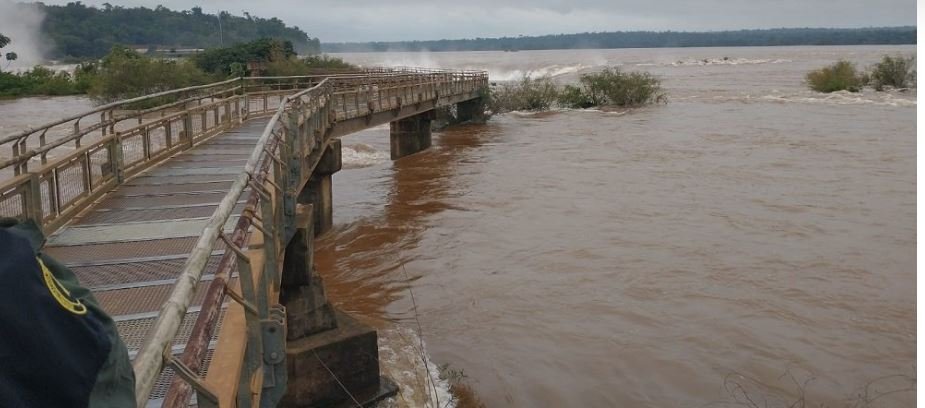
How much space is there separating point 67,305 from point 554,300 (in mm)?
11027

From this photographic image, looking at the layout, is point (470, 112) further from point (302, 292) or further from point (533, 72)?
point (533, 72)

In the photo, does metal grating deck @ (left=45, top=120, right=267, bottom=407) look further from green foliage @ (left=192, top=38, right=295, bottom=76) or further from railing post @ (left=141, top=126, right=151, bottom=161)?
green foliage @ (left=192, top=38, right=295, bottom=76)

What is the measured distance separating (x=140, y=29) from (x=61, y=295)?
152611 mm

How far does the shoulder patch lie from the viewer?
1.64 m

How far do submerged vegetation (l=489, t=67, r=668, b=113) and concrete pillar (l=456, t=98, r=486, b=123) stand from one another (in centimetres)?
399

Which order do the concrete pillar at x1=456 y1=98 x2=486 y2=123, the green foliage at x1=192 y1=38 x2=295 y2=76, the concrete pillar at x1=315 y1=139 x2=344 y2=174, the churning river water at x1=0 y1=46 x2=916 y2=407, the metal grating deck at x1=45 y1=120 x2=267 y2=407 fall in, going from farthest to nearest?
the green foliage at x1=192 y1=38 x2=295 y2=76 < the concrete pillar at x1=456 y1=98 x2=486 y2=123 < the concrete pillar at x1=315 y1=139 x2=344 y2=174 < the churning river water at x1=0 y1=46 x2=916 y2=407 < the metal grating deck at x1=45 y1=120 x2=267 y2=407

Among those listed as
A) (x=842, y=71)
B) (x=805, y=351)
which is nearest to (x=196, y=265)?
(x=805, y=351)

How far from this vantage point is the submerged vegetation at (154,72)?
43.8m

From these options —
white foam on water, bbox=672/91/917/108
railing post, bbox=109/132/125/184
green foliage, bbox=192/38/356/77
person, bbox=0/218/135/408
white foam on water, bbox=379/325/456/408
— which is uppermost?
green foliage, bbox=192/38/356/77

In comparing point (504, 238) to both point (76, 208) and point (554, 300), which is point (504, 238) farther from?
point (76, 208)

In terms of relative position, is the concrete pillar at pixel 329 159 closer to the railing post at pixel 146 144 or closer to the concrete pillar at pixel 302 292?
the railing post at pixel 146 144

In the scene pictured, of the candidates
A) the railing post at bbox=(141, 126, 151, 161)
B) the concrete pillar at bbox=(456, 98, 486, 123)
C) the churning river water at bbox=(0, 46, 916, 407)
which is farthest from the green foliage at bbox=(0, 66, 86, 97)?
the railing post at bbox=(141, 126, 151, 161)

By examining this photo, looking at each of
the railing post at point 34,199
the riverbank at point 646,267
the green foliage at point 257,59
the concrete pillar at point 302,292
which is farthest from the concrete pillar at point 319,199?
the green foliage at point 257,59

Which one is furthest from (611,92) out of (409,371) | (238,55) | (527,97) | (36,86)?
(36,86)
